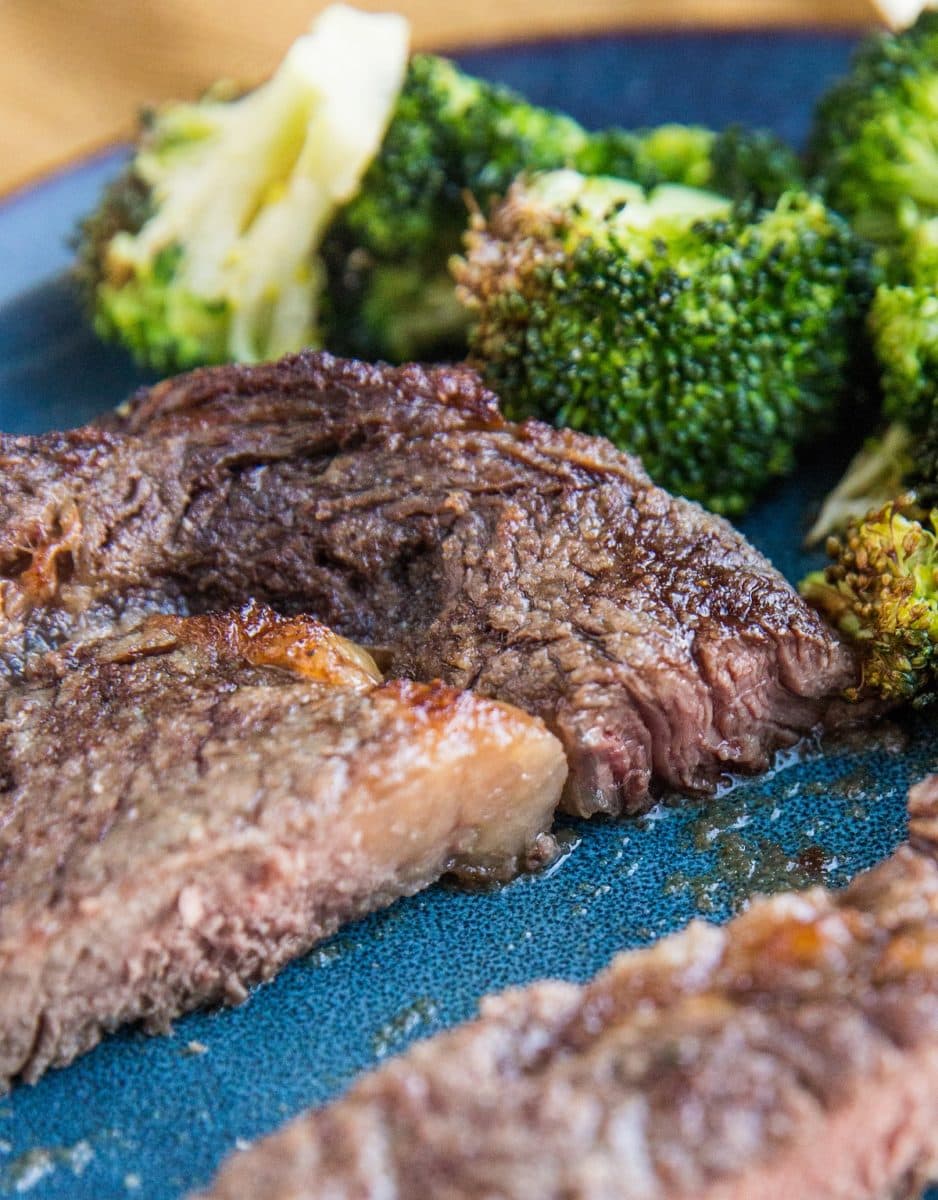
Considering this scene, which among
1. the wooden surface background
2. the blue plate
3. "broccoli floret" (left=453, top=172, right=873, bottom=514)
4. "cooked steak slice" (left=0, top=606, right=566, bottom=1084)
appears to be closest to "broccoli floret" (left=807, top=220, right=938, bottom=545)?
"broccoli floret" (left=453, top=172, right=873, bottom=514)

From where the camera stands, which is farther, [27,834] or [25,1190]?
[27,834]

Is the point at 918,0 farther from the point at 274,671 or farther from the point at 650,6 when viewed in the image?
the point at 274,671

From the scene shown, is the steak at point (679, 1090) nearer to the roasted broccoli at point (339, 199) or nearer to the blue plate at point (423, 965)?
the blue plate at point (423, 965)

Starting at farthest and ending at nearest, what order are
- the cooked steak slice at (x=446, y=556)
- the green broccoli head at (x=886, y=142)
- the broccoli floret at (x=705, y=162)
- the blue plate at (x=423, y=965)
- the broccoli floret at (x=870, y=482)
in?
1. the broccoli floret at (x=705, y=162)
2. the green broccoli head at (x=886, y=142)
3. the broccoli floret at (x=870, y=482)
4. the cooked steak slice at (x=446, y=556)
5. the blue plate at (x=423, y=965)

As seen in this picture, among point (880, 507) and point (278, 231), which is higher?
point (880, 507)

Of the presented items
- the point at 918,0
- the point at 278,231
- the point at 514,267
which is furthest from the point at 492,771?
→ the point at 918,0

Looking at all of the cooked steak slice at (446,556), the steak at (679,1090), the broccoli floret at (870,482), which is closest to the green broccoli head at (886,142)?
the broccoli floret at (870,482)
